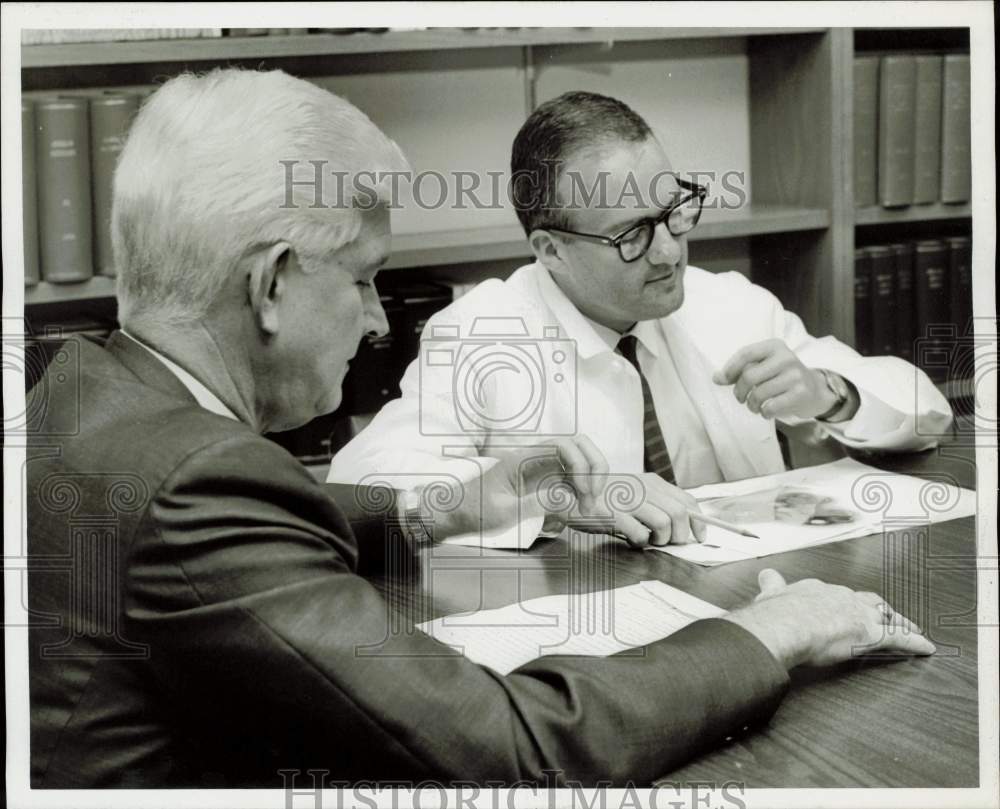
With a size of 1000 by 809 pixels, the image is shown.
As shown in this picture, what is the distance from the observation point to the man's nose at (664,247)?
1.61 m

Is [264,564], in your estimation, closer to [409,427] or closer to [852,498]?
[409,427]

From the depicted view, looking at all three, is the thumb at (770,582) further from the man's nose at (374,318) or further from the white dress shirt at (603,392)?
the man's nose at (374,318)

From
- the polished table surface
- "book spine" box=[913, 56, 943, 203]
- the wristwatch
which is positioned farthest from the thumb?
"book spine" box=[913, 56, 943, 203]

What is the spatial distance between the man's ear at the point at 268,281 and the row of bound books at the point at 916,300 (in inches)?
34.0

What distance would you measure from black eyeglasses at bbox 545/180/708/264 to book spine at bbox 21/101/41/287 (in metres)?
0.81

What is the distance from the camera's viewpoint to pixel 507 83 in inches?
81.7

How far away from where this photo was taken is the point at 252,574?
894mm

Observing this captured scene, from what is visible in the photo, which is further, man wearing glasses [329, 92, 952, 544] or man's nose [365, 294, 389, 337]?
man wearing glasses [329, 92, 952, 544]

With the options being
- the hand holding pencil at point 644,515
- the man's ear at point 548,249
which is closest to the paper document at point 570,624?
the hand holding pencil at point 644,515

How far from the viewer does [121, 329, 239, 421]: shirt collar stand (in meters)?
1.03

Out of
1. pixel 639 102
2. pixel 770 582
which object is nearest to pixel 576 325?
pixel 639 102

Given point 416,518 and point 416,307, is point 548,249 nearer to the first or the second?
point 416,307

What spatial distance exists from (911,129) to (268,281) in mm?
1320

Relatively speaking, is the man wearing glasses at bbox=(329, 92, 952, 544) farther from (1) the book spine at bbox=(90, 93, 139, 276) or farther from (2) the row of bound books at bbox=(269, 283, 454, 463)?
(1) the book spine at bbox=(90, 93, 139, 276)
